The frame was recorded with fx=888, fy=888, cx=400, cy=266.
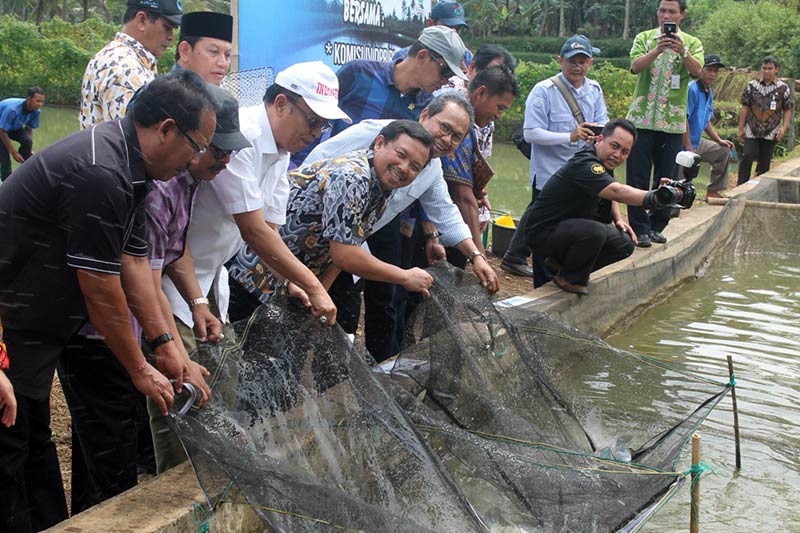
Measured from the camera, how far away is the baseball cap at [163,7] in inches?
156

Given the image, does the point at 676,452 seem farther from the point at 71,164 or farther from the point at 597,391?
the point at 71,164

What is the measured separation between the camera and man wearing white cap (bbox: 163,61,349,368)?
10.8 ft

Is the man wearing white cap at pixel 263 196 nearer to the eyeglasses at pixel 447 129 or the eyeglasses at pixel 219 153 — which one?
the eyeglasses at pixel 219 153

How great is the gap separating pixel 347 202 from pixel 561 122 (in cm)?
390

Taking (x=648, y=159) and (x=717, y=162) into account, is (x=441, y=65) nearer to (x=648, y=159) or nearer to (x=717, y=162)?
(x=648, y=159)

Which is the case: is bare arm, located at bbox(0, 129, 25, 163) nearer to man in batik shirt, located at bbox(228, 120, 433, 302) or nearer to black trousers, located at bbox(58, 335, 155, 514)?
man in batik shirt, located at bbox(228, 120, 433, 302)

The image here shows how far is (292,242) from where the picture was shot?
3908 mm

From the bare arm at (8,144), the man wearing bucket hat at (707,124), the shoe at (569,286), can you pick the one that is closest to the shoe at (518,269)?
the shoe at (569,286)

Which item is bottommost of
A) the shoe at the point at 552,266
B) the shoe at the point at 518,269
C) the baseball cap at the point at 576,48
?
the shoe at the point at 518,269

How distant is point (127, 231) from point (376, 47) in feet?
15.6

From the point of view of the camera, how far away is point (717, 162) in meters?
12.2

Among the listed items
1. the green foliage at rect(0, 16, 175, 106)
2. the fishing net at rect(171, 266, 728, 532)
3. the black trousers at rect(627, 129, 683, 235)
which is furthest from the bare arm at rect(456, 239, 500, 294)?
the green foliage at rect(0, 16, 175, 106)

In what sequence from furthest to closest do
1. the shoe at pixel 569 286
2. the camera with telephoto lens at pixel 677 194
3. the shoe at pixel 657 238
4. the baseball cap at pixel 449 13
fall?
the shoe at pixel 657 238, the shoe at pixel 569 286, the baseball cap at pixel 449 13, the camera with telephoto lens at pixel 677 194

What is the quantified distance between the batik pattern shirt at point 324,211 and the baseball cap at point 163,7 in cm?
91
